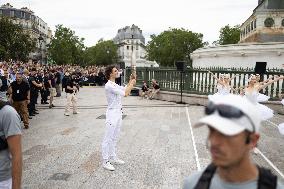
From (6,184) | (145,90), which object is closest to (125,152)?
(6,184)

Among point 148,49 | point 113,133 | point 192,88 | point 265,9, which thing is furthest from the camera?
point 148,49

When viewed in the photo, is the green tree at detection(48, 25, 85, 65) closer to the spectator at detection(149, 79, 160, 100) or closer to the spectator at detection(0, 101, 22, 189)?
the spectator at detection(149, 79, 160, 100)

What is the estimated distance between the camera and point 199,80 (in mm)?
21031

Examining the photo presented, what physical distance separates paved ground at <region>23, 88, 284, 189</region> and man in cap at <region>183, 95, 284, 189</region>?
4991mm

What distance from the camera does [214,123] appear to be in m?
1.81

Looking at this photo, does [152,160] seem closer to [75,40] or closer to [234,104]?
[234,104]

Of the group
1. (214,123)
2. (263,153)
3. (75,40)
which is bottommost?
(263,153)

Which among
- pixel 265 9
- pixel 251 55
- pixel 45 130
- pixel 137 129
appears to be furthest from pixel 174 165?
pixel 265 9

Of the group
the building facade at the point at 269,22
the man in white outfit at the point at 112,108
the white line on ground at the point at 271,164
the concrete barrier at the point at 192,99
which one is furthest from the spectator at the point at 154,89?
the building facade at the point at 269,22

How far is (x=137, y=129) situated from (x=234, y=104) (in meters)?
11.1

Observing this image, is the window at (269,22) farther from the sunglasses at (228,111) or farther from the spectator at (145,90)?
the sunglasses at (228,111)

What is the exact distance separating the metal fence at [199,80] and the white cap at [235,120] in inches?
663

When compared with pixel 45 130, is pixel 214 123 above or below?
above

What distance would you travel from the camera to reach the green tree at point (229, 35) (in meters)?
94.8
